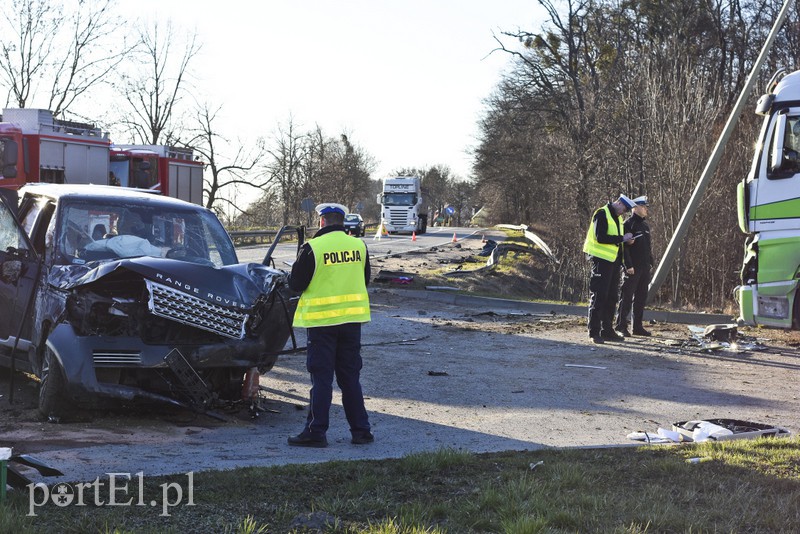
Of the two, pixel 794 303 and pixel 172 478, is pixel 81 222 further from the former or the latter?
pixel 794 303

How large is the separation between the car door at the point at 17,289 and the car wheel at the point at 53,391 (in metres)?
0.72

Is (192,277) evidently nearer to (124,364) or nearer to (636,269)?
(124,364)

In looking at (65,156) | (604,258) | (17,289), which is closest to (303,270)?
(17,289)

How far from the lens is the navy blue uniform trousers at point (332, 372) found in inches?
270

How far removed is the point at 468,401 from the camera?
29.3ft

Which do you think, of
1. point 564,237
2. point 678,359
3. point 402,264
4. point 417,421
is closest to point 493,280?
point 402,264

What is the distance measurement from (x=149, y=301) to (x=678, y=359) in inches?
293

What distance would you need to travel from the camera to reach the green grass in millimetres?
4625

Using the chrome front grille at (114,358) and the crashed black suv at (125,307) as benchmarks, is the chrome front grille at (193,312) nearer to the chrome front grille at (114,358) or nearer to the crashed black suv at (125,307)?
the crashed black suv at (125,307)

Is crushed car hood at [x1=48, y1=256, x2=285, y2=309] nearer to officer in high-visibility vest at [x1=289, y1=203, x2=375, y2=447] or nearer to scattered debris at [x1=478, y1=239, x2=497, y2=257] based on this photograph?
officer in high-visibility vest at [x1=289, y1=203, x2=375, y2=447]

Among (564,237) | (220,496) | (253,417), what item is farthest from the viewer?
(564,237)

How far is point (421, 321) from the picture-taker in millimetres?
15141
